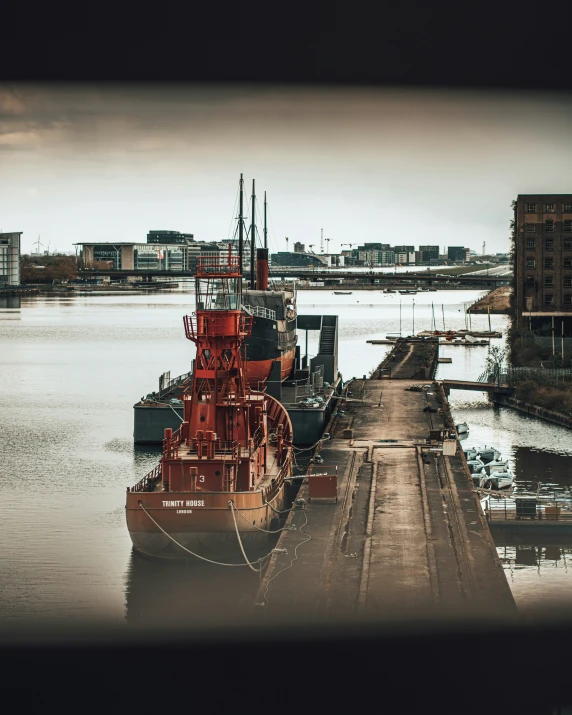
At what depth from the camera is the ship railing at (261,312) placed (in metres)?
12.4

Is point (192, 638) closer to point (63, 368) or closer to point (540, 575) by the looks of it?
point (540, 575)

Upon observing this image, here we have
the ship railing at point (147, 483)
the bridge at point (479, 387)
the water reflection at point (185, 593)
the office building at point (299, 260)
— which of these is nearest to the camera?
the water reflection at point (185, 593)

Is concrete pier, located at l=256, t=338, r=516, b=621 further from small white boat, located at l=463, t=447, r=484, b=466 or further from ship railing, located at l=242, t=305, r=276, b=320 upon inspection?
ship railing, located at l=242, t=305, r=276, b=320

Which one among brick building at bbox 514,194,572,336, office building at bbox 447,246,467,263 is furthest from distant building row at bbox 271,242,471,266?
brick building at bbox 514,194,572,336

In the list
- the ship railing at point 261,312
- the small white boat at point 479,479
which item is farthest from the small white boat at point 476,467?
the ship railing at point 261,312

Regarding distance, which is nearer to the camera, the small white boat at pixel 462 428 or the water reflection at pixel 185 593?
the water reflection at pixel 185 593

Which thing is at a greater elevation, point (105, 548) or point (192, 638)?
point (192, 638)

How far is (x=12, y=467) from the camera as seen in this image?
10297 millimetres

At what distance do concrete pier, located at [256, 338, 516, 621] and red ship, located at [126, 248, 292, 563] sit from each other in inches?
16.9

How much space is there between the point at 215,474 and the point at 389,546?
5.64ft

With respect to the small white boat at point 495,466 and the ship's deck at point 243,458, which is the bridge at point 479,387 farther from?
the ship's deck at point 243,458

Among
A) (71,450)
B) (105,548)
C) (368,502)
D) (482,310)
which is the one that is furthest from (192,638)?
(482,310)

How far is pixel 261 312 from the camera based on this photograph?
12711 millimetres

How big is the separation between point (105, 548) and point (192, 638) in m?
3.75
